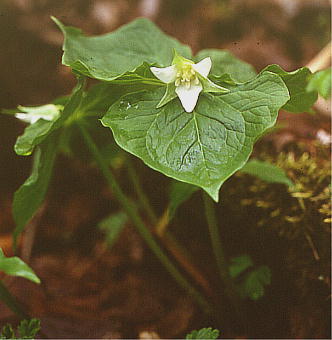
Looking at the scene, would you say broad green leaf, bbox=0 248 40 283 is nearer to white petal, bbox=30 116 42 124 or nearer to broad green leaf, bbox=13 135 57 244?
broad green leaf, bbox=13 135 57 244

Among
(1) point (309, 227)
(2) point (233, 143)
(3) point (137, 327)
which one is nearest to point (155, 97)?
(2) point (233, 143)

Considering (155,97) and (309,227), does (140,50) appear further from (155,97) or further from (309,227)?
(309,227)

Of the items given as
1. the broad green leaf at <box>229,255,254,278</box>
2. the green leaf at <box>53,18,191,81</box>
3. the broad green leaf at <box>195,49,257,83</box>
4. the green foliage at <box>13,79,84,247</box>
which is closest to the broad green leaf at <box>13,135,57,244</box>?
the green foliage at <box>13,79,84,247</box>

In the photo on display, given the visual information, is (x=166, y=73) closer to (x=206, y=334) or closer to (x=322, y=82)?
(x=322, y=82)

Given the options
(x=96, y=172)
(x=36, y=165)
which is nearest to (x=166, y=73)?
(x=36, y=165)

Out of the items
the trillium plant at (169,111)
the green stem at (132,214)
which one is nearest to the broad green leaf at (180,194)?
the trillium plant at (169,111)

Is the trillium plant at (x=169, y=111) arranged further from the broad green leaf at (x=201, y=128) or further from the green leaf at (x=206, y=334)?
the green leaf at (x=206, y=334)
